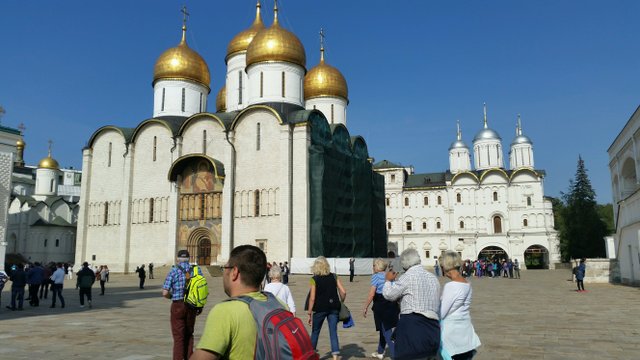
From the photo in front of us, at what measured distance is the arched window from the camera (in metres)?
52.7

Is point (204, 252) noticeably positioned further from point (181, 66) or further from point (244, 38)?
point (244, 38)

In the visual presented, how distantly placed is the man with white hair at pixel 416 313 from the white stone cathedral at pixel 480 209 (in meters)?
50.5

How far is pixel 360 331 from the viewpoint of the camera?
9.70 m

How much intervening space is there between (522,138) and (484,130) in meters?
4.39

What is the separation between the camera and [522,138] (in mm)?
59438

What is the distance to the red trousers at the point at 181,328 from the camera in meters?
6.32

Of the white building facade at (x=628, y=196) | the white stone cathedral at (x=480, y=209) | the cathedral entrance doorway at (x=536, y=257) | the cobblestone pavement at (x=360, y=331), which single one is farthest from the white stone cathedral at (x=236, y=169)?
the cathedral entrance doorway at (x=536, y=257)

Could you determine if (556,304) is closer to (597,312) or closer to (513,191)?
(597,312)

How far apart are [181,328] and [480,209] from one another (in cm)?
5069

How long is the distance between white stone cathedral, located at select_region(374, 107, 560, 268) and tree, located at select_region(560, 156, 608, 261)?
1928mm

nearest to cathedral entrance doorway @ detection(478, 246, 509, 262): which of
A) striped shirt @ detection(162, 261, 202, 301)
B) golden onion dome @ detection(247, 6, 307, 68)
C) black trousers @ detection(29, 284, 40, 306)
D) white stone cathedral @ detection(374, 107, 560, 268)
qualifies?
white stone cathedral @ detection(374, 107, 560, 268)

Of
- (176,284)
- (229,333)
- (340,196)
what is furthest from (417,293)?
(340,196)

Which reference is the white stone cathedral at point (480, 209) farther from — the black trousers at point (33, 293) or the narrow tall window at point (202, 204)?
the black trousers at point (33, 293)

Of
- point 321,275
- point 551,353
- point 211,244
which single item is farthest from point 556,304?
point 211,244
